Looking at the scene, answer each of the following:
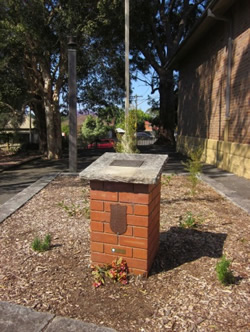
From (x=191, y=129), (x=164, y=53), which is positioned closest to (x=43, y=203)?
(x=191, y=129)

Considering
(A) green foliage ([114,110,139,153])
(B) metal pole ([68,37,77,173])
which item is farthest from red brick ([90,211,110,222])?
(B) metal pole ([68,37,77,173])

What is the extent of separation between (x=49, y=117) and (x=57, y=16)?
4553 millimetres

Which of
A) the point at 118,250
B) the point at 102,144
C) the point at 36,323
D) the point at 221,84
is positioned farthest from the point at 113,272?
the point at 102,144

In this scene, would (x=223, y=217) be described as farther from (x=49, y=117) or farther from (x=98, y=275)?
(x=49, y=117)

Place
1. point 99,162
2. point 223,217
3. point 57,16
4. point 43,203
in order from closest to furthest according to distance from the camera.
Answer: point 99,162, point 223,217, point 43,203, point 57,16

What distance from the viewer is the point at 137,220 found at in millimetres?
2609

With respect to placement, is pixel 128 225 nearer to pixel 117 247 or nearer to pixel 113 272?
pixel 117 247

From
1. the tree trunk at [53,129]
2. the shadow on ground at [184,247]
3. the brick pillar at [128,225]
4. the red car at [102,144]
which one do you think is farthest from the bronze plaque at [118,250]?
the red car at [102,144]

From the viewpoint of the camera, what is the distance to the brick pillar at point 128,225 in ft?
8.47

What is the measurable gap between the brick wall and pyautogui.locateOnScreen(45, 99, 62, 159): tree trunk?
6.83m

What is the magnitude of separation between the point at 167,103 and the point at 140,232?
22294 millimetres

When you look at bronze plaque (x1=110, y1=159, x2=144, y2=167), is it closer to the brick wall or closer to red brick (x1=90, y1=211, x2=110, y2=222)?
red brick (x1=90, y1=211, x2=110, y2=222)

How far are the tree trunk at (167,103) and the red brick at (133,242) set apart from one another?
21.6 m

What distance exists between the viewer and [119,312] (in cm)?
222
